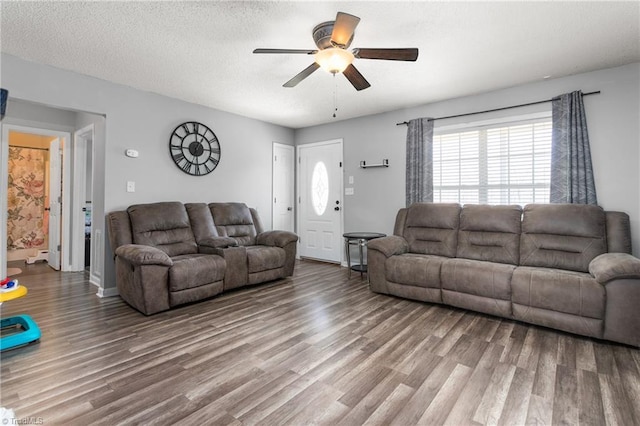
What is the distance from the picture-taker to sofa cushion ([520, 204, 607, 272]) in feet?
9.73

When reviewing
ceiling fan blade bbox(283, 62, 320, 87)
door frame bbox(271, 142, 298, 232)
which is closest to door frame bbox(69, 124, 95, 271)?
door frame bbox(271, 142, 298, 232)

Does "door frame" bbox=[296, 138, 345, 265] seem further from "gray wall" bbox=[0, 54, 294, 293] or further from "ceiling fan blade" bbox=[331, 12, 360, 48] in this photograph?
"ceiling fan blade" bbox=[331, 12, 360, 48]

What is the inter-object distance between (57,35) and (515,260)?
475 cm

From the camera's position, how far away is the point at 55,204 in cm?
502

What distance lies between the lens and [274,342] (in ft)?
7.97

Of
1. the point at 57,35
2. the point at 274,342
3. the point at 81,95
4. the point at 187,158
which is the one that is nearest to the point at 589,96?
the point at 274,342

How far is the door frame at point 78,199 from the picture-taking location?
4793 millimetres

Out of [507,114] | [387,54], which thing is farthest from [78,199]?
[507,114]

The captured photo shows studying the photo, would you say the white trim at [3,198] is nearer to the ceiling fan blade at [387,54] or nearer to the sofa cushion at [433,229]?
the ceiling fan blade at [387,54]

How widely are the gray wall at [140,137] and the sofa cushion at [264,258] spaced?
1279mm

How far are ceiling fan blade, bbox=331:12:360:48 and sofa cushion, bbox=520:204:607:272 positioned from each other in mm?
2681

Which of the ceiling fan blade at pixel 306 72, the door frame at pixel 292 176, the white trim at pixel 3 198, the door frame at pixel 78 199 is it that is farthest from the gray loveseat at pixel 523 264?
the white trim at pixel 3 198

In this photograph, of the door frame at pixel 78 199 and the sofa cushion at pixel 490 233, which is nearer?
the sofa cushion at pixel 490 233

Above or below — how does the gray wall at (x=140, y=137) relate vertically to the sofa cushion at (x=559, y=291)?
above
